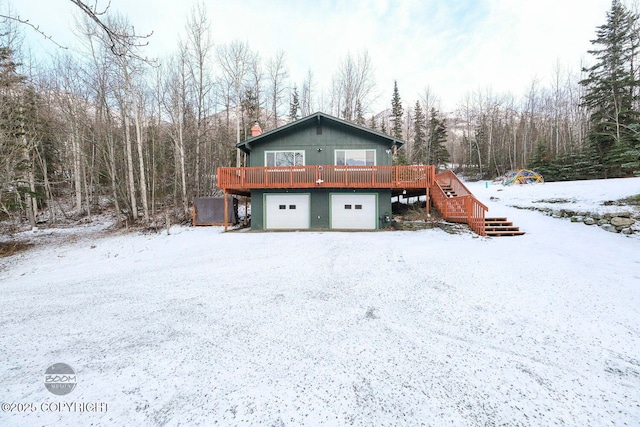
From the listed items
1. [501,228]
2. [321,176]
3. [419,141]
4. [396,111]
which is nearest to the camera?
[501,228]

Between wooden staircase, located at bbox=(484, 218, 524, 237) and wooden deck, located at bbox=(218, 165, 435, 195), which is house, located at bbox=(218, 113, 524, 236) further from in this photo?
wooden staircase, located at bbox=(484, 218, 524, 237)

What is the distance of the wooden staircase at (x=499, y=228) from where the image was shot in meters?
8.31

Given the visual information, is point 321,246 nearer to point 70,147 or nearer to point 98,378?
point 98,378

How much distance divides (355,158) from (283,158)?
3.77 meters

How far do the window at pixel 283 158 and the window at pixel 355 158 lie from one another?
1.99 m

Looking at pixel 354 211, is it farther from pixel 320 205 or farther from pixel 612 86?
pixel 612 86

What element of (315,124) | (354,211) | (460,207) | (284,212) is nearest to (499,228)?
(460,207)

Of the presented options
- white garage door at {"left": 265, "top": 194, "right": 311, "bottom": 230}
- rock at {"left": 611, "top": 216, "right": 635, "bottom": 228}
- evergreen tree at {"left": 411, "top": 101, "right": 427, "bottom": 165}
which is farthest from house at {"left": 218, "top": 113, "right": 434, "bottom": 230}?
evergreen tree at {"left": 411, "top": 101, "right": 427, "bottom": 165}

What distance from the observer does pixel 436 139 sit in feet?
107

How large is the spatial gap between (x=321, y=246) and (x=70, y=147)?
70.4 feet

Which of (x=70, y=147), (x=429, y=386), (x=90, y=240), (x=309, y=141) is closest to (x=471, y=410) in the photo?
(x=429, y=386)

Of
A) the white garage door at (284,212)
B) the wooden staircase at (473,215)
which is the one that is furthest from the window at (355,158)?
the wooden staircase at (473,215)

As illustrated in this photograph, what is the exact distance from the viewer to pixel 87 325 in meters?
3.37

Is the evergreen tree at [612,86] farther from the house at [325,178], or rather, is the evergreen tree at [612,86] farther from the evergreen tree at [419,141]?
the evergreen tree at [419,141]
